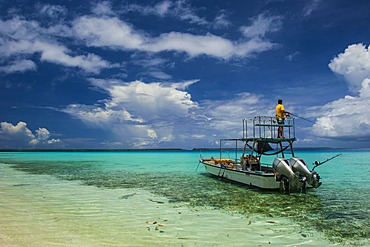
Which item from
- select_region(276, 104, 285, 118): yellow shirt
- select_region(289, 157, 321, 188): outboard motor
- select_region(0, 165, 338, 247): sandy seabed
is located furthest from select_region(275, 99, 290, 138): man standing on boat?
select_region(0, 165, 338, 247): sandy seabed

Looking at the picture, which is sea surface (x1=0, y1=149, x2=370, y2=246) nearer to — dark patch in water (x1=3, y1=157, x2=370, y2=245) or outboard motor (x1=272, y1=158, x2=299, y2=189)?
dark patch in water (x1=3, y1=157, x2=370, y2=245)

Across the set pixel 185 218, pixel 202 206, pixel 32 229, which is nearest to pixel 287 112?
pixel 202 206

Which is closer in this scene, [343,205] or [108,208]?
[108,208]

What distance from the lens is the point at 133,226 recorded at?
929 cm

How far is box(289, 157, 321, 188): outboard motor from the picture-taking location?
1522cm

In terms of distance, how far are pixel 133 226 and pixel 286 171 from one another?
9644mm

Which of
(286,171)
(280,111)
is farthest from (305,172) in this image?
(280,111)

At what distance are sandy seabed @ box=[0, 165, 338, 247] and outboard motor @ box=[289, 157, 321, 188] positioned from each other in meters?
5.94

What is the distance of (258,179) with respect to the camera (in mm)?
16562

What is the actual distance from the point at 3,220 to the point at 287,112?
16.0 metres

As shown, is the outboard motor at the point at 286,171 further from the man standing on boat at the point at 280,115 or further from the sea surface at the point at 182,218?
the man standing on boat at the point at 280,115

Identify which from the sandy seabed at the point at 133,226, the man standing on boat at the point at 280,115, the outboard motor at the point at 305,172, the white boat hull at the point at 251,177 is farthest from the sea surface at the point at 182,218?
the man standing on boat at the point at 280,115

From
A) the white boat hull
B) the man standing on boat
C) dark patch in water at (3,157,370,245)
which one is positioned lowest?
dark patch in water at (3,157,370,245)

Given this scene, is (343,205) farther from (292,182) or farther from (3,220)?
(3,220)
